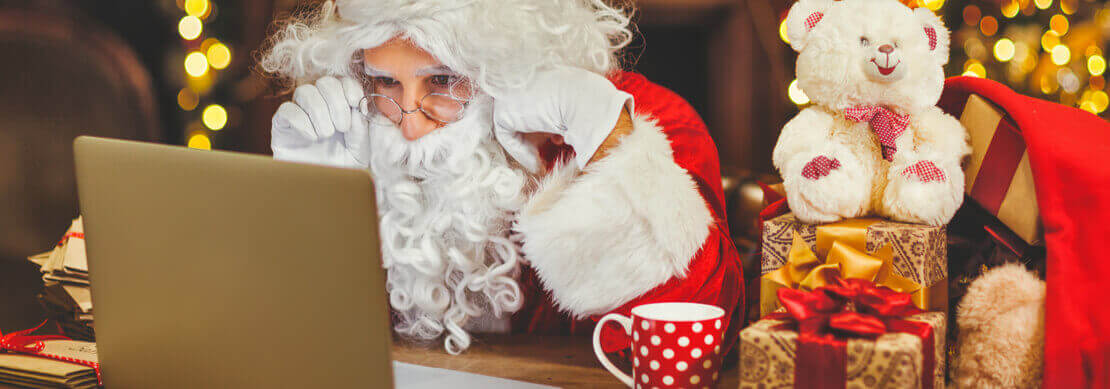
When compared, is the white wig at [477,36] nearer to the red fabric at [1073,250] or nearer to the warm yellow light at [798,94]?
the warm yellow light at [798,94]

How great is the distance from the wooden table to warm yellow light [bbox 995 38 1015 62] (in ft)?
4.29

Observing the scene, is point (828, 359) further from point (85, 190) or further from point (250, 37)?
point (250, 37)

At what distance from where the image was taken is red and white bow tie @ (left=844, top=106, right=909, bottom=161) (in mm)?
799

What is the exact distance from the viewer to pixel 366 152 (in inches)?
42.0

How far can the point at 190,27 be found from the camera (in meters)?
1.70

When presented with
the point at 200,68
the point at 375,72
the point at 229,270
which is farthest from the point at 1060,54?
the point at 200,68

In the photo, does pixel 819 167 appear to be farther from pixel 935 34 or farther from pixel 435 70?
pixel 435 70

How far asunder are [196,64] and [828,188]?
149 centimetres

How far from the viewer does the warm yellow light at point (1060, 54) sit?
5.88ft

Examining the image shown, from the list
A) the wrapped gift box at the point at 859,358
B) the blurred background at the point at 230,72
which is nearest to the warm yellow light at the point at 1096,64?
the blurred background at the point at 230,72

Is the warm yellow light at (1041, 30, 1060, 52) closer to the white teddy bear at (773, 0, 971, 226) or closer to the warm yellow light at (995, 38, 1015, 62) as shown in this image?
the warm yellow light at (995, 38, 1015, 62)

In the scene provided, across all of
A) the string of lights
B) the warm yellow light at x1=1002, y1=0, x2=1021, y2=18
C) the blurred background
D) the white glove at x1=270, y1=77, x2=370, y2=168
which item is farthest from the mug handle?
the warm yellow light at x1=1002, y1=0, x2=1021, y2=18

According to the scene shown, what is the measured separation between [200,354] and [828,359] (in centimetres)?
55

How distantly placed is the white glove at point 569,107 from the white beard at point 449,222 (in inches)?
2.6
